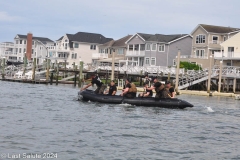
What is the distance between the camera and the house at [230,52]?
75625mm

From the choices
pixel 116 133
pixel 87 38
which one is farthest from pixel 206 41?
pixel 116 133

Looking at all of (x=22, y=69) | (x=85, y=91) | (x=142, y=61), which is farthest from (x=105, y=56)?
(x=85, y=91)

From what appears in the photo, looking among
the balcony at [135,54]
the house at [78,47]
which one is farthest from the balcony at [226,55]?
the house at [78,47]

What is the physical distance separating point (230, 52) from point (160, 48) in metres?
17.7

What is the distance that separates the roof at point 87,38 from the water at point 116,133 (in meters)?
85.5

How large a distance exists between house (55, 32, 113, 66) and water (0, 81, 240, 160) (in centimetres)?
8460

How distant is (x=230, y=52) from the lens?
7638 cm

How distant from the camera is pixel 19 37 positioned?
446 feet

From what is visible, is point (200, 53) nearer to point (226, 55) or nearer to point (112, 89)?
point (226, 55)

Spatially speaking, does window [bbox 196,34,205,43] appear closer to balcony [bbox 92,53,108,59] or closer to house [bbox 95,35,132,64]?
house [bbox 95,35,132,64]

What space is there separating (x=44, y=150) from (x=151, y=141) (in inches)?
180

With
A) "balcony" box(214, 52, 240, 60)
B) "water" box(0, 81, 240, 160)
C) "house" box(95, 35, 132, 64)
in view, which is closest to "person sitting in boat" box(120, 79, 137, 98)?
"water" box(0, 81, 240, 160)

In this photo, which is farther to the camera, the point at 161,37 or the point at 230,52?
the point at 161,37

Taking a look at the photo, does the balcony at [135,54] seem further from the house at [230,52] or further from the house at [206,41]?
the house at [230,52]
